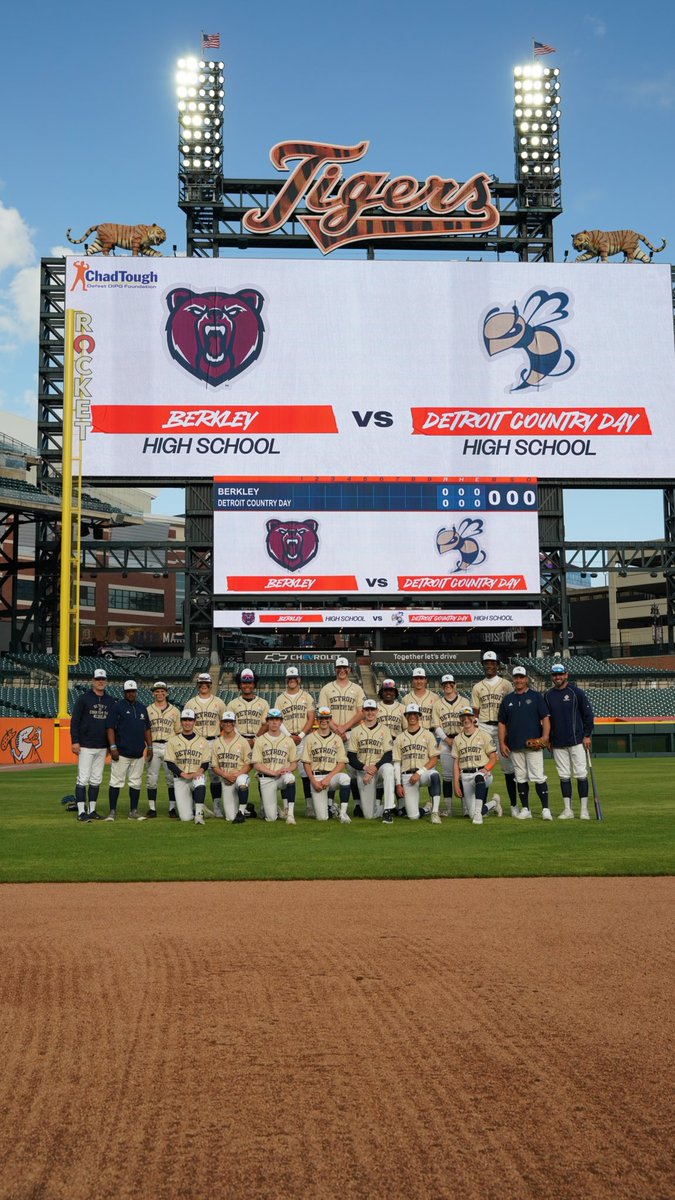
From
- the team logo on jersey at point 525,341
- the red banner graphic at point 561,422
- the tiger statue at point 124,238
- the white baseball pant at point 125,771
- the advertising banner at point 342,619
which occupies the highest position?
the tiger statue at point 124,238

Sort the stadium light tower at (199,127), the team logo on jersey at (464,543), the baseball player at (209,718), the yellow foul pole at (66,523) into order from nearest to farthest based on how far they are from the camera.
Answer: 1. the baseball player at (209,718)
2. the yellow foul pole at (66,523)
3. the team logo on jersey at (464,543)
4. the stadium light tower at (199,127)

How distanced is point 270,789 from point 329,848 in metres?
2.79

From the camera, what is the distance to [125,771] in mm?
13422

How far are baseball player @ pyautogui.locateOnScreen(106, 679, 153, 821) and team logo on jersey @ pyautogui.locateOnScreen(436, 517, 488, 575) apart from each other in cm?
2957

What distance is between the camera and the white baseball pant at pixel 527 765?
42.1ft

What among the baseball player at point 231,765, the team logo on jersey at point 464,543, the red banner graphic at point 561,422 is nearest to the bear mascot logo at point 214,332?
the red banner graphic at point 561,422

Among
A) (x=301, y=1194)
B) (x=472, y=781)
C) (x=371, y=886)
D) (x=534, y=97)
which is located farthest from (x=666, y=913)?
(x=534, y=97)

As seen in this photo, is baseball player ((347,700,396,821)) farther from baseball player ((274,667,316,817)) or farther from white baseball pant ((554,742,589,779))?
white baseball pant ((554,742,589,779))

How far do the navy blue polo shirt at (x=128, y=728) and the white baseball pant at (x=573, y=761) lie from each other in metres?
5.49

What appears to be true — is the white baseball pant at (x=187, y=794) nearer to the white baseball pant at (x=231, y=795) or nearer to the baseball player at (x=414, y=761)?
the white baseball pant at (x=231, y=795)

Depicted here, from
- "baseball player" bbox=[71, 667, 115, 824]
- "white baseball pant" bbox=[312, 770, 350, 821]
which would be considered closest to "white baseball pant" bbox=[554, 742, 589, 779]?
"white baseball pant" bbox=[312, 770, 350, 821]

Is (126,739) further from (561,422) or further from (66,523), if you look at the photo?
(561,422)

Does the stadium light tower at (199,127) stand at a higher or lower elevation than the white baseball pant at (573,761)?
higher

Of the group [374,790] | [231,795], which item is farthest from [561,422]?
[231,795]
